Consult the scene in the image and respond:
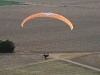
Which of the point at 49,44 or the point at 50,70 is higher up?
the point at 49,44

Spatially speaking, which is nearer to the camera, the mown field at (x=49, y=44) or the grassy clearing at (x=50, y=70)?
the grassy clearing at (x=50, y=70)

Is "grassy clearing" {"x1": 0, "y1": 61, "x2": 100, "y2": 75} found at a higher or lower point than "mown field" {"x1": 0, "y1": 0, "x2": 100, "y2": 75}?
lower

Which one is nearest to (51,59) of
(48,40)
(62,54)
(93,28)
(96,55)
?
(62,54)

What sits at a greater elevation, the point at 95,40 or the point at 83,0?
the point at 83,0

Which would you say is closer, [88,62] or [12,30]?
[88,62]

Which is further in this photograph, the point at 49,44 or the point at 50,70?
the point at 49,44

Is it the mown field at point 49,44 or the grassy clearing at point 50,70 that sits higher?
the mown field at point 49,44

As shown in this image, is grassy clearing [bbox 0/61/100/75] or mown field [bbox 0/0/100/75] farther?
mown field [bbox 0/0/100/75]

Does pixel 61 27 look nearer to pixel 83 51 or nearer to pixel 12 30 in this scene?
pixel 12 30
